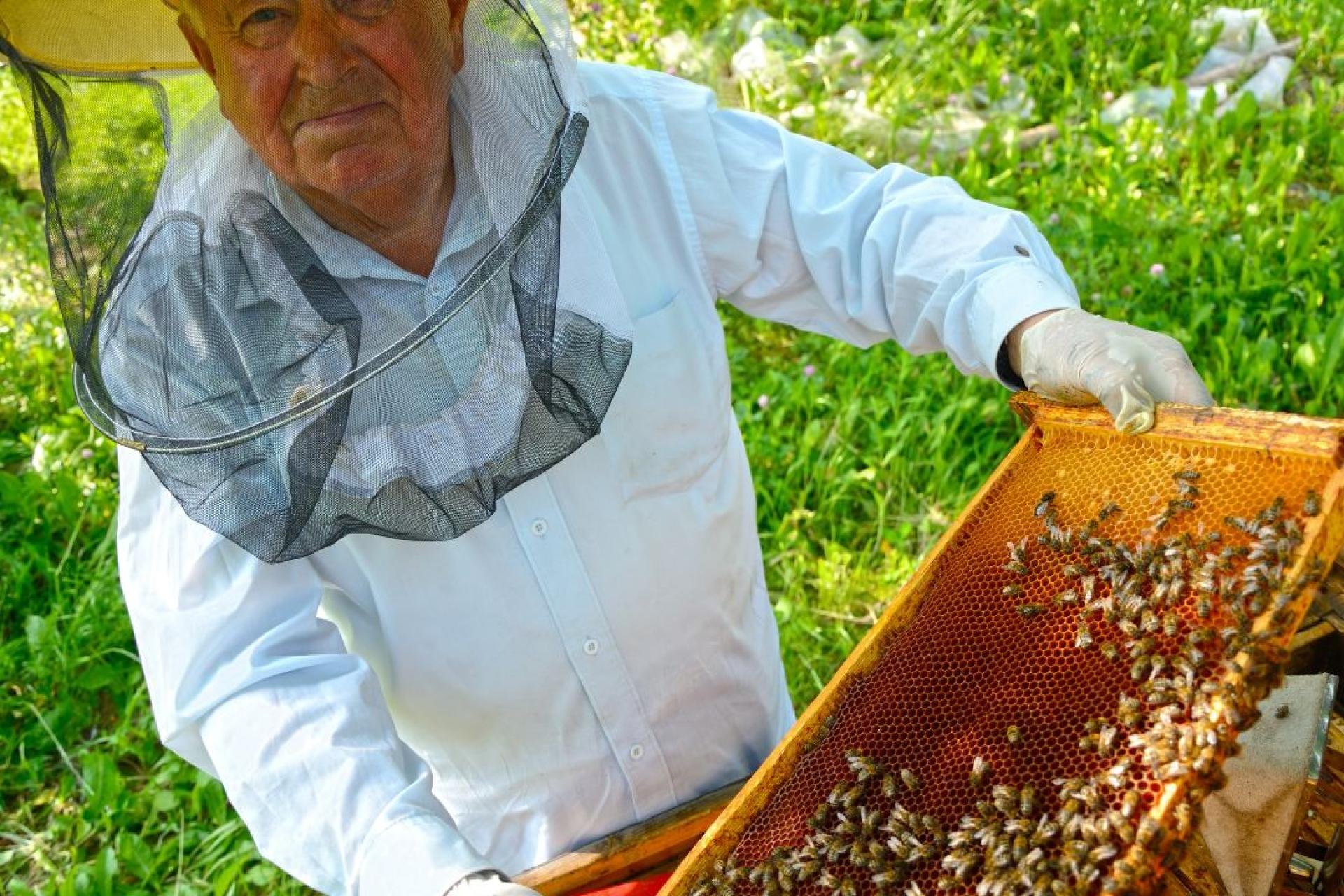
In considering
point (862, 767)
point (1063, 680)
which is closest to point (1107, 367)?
point (1063, 680)

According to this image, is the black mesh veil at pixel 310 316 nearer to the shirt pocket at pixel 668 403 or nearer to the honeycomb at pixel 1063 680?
the shirt pocket at pixel 668 403

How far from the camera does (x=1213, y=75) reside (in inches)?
224

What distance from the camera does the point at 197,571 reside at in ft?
6.84

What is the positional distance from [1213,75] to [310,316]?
16.6 ft

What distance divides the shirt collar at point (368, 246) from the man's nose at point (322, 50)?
0.21 metres

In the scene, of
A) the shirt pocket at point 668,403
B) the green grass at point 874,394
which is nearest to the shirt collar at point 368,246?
the shirt pocket at point 668,403

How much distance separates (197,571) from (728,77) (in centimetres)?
483

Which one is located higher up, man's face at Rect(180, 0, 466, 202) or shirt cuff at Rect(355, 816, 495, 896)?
man's face at Rect(180, 0, 466, 202)

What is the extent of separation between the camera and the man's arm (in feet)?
7.32

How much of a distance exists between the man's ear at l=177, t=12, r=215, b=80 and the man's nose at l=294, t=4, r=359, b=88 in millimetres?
164

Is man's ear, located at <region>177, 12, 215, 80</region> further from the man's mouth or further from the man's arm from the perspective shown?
the man's arm

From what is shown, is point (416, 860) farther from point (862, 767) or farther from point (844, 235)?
point (844, 235)

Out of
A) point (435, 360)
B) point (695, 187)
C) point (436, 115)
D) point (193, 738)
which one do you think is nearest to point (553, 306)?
point (435, 360)

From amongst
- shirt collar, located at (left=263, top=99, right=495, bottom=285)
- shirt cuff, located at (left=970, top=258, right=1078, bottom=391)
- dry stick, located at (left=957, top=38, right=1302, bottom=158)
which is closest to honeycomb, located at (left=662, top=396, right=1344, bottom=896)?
shirt cuff, located at (left=970, top=258, right=1078, bottom=391)
